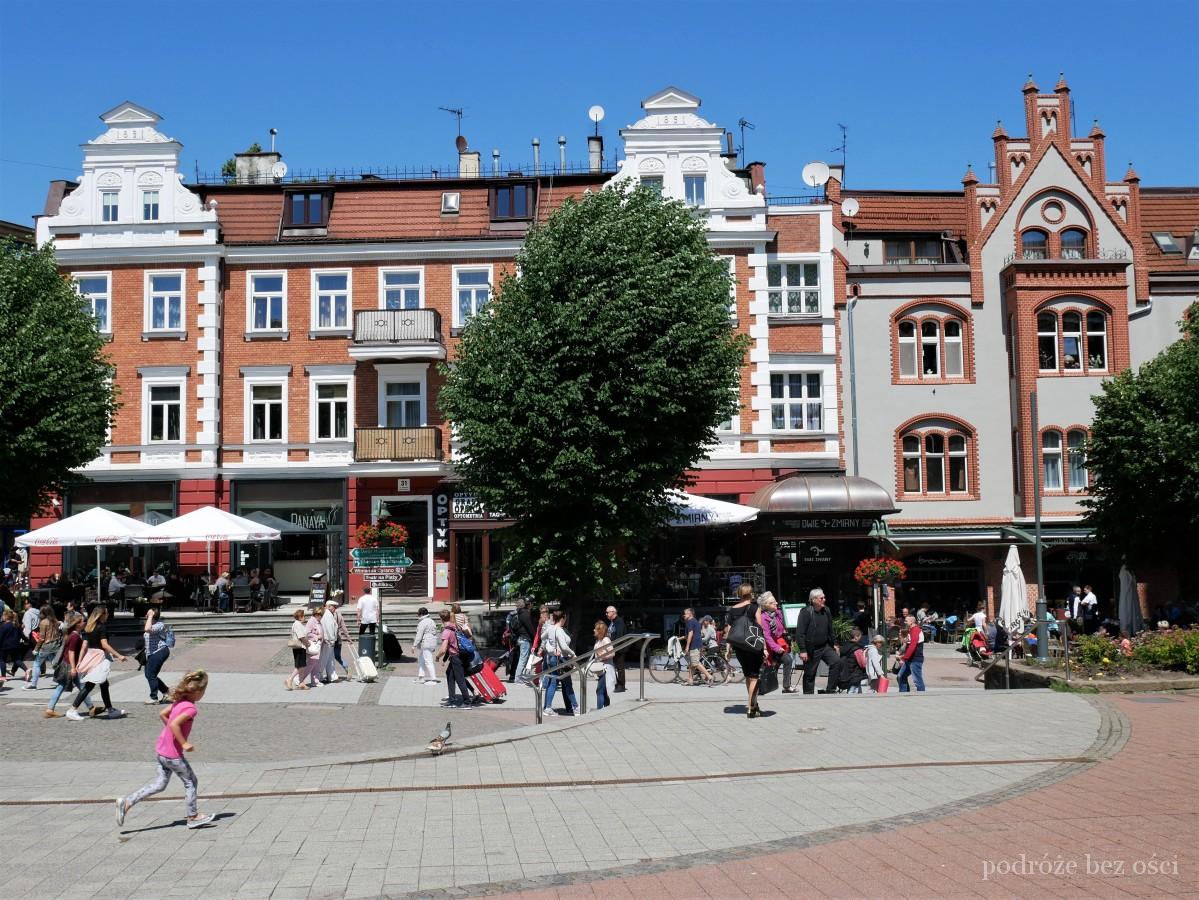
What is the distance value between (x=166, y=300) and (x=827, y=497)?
66.7ft

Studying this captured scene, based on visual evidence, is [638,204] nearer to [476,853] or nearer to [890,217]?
[890,217]

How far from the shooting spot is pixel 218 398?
34.2 meters

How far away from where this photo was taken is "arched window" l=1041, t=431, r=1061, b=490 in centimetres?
3556

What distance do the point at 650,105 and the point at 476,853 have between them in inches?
1149

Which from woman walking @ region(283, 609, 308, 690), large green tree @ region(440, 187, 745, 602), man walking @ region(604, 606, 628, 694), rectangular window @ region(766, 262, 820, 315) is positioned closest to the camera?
man walking @ region(604, 606, 628, 694)

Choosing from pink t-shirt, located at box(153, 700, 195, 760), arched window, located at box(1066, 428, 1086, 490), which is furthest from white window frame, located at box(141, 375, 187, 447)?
arched window, located at box(1066, 428, 1086, 490)

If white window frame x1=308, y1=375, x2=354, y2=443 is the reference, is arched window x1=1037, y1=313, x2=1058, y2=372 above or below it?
above

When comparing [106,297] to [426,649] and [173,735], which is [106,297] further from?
[173,735]

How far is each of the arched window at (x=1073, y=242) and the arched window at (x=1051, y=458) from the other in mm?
5812

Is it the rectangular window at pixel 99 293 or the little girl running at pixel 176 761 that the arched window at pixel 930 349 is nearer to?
the rectangular window at pixel 99 293

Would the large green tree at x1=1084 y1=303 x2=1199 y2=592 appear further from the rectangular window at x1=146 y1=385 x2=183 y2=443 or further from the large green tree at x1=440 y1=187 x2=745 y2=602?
the rectangular window at x1=146 y1=385 x2=183 y2=443

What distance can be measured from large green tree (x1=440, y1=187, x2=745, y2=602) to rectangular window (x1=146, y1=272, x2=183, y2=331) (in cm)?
1259

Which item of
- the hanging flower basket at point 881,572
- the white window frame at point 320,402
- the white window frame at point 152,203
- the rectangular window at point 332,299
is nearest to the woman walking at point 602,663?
the hanging flower basket at point 881,572

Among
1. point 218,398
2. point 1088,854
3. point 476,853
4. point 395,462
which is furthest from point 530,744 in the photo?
point 218,398
